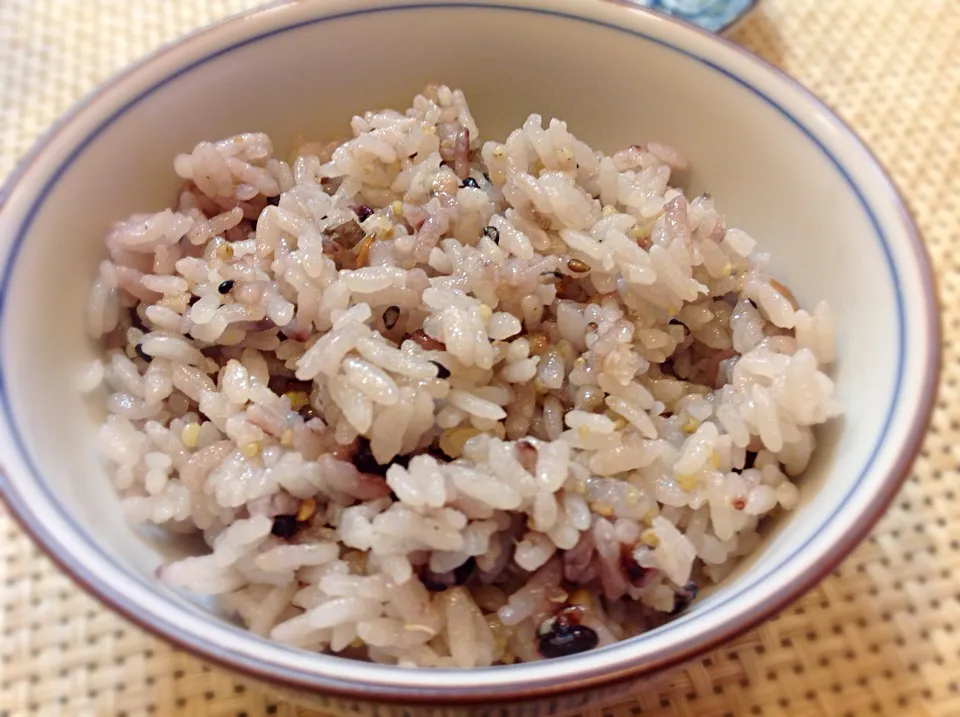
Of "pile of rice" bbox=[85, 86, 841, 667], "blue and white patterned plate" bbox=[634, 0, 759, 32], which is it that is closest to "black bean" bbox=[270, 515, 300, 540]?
"pile of rice" bbox=[85, 86, 841, 667]

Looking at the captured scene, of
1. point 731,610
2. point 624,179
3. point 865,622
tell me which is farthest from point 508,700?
point 624,179

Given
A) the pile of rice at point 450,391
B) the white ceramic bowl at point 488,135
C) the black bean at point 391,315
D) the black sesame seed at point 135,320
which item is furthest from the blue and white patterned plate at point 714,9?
the black sesame seed at point 135,320

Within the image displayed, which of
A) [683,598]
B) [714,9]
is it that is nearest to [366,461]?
[683,598]

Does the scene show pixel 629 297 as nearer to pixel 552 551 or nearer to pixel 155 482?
pixel 552 551

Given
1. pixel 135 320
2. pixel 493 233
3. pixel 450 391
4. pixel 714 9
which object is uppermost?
pixel 714 9

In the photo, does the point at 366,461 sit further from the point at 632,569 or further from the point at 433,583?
the point at 632,569

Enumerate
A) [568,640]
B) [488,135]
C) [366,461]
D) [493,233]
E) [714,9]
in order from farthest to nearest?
1. [714,9]
2. [488,135]
3. [493,233]
4. [366,461]
5. [568,640]

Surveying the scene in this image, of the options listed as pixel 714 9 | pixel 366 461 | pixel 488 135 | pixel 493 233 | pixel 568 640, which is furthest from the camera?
pixel 714 9
